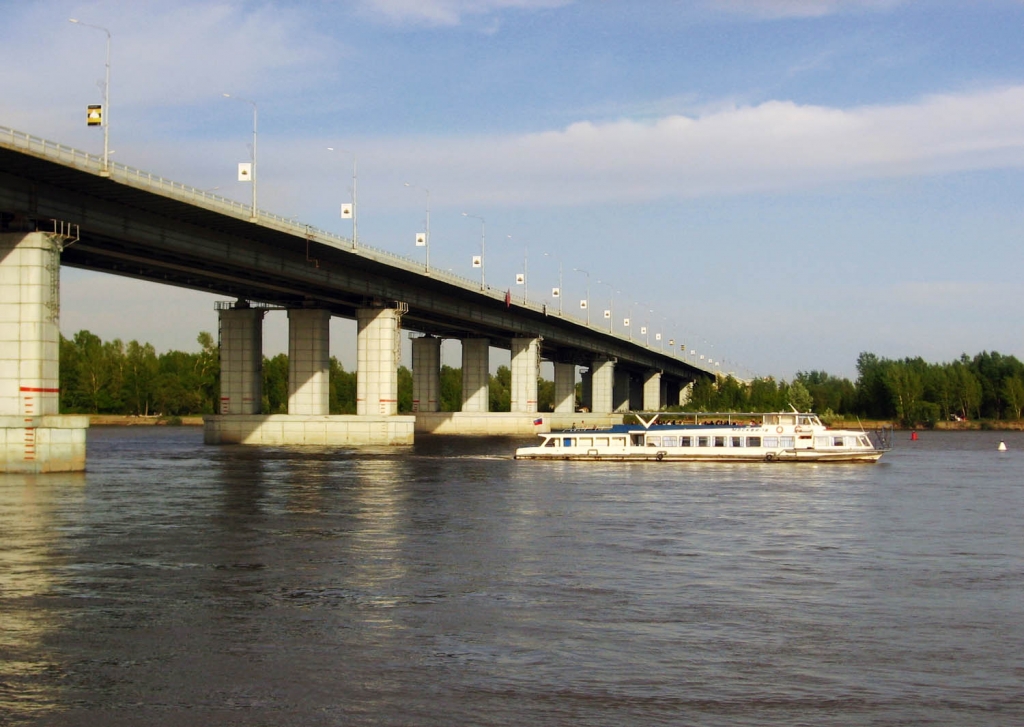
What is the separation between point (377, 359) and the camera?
12269 cm

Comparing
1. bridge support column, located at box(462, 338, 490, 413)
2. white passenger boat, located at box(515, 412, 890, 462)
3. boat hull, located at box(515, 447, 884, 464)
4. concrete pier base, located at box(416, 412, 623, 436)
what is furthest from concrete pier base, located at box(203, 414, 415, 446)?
bridge support column, located at box(462, 338, 490, 413)

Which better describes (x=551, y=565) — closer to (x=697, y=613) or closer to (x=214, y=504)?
(x=697, y=613)

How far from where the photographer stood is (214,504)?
185ft

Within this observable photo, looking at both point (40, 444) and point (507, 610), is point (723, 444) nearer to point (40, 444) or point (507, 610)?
point (40, 444)

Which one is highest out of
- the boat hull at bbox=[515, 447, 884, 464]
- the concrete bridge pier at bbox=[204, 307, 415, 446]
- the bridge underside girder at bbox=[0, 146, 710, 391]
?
the bridge underside girder at bbox=[0, 146, 710, 391]

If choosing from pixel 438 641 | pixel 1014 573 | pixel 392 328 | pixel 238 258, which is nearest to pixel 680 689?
pixel 438 641

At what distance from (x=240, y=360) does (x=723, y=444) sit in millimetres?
53989

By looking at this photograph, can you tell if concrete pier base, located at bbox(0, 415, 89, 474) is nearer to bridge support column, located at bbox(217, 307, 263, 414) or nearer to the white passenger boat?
the white passenger boat

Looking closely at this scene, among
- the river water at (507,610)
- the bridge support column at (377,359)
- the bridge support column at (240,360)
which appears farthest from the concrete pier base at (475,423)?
the river water at (507,610)

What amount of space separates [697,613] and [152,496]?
39.0 m

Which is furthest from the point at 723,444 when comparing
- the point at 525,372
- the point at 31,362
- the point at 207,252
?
the point at 525,372

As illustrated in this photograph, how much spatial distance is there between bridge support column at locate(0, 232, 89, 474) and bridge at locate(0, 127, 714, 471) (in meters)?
0.08

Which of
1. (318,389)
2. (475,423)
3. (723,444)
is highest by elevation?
(318,389)

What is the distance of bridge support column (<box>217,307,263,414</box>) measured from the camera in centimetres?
12069
